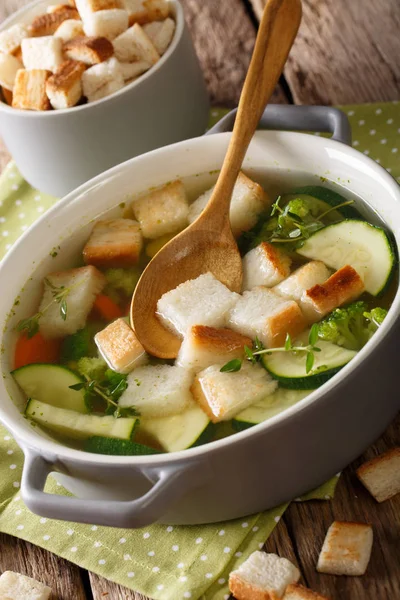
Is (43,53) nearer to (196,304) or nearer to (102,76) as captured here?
(102,76)

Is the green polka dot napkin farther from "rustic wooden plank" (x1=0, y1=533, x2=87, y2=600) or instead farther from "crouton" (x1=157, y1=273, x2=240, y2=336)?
"crouton" (x1=157, y1=273, x2=240, y2=336)

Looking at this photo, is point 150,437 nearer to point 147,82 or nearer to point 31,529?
point 31,529

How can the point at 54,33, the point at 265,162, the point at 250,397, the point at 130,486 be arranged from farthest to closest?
the point at 54,33, the point at 265,162, the point at 250,397, the point at 130,486

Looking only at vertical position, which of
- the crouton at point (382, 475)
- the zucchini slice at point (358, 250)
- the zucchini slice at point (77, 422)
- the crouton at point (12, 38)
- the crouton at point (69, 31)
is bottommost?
the crouton at point (382, 475)

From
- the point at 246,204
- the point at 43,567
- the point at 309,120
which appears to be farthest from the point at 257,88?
the point at 43,567

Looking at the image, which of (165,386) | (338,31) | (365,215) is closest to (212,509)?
(165,386)

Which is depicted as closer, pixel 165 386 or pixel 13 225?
pixel 165 386

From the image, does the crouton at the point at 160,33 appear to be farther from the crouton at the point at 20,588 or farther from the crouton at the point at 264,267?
the crouton at the point at 20,588

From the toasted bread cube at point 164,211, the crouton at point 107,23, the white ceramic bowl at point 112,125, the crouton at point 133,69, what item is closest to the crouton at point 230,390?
the toasted bread cube at point 164,211
